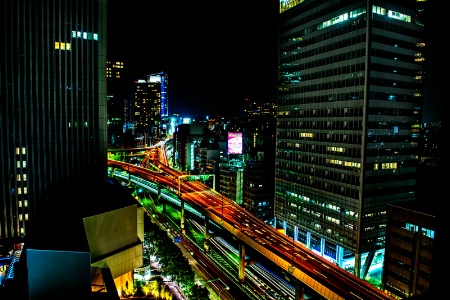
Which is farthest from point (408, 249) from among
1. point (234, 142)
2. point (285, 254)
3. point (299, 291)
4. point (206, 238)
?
point (234, 142)

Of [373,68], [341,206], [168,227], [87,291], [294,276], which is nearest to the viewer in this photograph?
[87,291]

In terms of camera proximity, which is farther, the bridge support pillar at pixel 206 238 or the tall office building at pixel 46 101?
the bridge support pillar at pixel 206 238

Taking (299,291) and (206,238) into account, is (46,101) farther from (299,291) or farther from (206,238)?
(299,291)

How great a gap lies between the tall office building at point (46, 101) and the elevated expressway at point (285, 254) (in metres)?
28.8

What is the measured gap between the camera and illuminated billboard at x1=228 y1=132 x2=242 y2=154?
116 m

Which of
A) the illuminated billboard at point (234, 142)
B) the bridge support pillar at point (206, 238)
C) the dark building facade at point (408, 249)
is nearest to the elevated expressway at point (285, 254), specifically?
the bridge support pillar at point (206, 238)

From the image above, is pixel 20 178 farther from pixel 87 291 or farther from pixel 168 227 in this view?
pixel 168 227

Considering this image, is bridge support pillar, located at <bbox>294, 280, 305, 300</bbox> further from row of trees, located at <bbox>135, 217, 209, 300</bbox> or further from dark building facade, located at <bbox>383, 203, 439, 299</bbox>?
dark building facade, located at <bbox>383, 203, 439, 299</bbox>

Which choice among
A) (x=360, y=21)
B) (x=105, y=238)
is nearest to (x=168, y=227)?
A: (x=105, y=238)

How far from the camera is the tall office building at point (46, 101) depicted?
50781 millimetres

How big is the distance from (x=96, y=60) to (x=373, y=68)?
172ft

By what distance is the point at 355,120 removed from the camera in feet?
226

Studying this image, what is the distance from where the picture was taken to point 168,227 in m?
89.9

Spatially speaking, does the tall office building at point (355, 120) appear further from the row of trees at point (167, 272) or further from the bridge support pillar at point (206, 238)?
the row of trees at point (167, 272)
